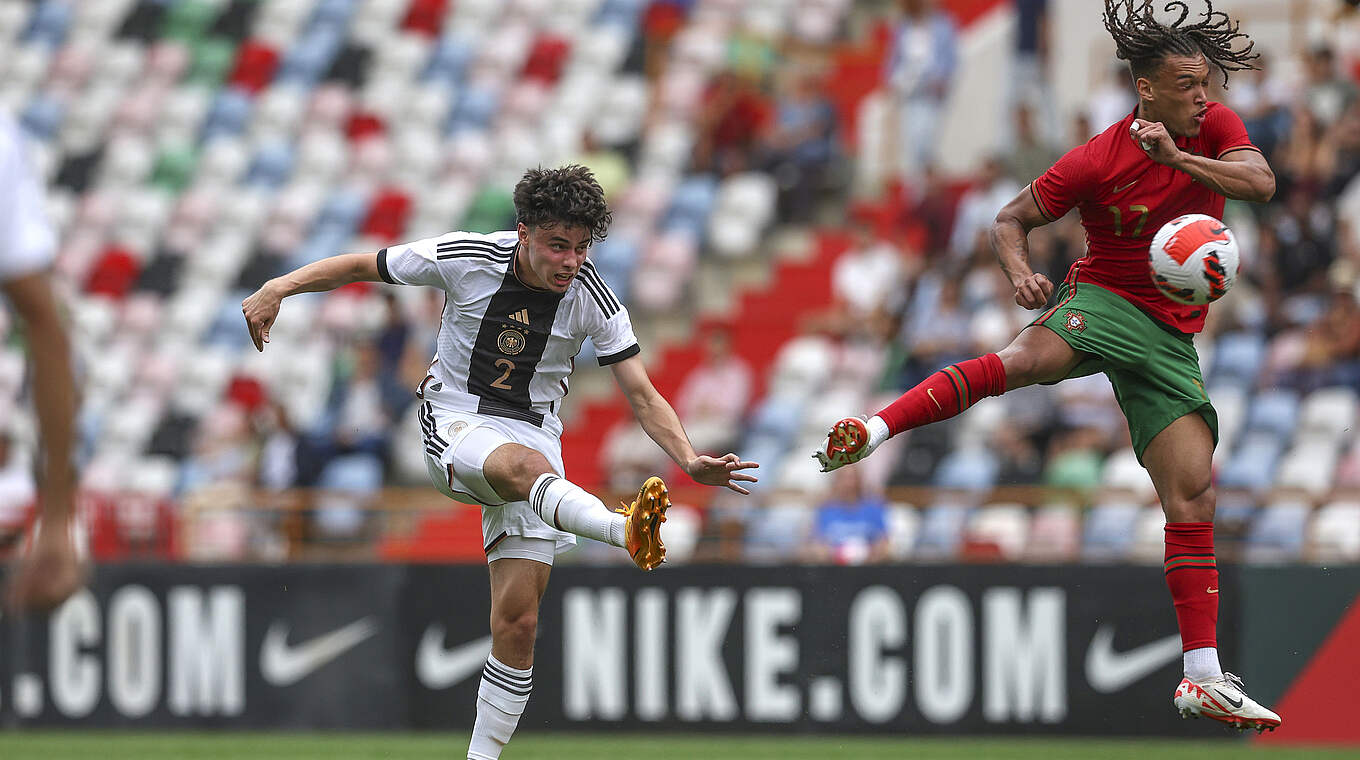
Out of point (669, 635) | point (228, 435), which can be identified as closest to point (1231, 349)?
point (669, 635)

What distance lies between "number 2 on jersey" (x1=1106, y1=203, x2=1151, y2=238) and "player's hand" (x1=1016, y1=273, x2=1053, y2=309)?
0.47 metres

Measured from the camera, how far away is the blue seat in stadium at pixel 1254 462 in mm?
12266

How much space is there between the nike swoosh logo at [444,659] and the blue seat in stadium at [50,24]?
1390 centimetres

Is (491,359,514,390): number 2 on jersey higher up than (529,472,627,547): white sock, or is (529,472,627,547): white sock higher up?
(491,359,514,390): number 2 on jersey

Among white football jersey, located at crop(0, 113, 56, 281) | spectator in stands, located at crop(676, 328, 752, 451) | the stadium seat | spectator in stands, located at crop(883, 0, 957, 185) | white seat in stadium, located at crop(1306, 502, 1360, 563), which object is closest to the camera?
white football jersey, located at crop(0, 113, 56, 281)

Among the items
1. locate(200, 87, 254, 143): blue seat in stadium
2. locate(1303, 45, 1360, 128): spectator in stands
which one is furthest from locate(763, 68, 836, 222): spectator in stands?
locate(200, 87, 254, 143): blue seat in stadium

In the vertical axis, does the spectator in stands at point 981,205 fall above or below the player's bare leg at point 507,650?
above

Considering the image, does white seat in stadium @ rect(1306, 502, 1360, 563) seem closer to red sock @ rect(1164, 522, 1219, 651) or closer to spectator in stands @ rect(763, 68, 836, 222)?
red sock @ rect(1164, 522, 1219, 651)

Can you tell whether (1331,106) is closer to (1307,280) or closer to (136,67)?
(1307,280)

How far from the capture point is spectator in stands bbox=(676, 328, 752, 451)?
46.9ft

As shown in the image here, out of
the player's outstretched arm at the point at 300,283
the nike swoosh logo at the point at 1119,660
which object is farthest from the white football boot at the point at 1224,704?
the nike swoosh logo at the point at 1119,660

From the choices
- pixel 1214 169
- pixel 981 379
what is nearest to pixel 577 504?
pixel 981 379

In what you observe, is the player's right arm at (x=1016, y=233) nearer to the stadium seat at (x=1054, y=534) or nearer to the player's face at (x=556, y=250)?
the player's face at (x=556, y=250)

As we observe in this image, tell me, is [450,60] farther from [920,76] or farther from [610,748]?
[610,748]
